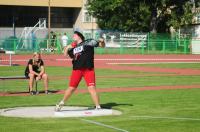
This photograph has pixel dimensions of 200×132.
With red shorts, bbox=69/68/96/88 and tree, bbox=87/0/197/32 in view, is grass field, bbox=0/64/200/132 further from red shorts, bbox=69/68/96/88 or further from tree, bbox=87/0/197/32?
tree, bbox=87/0/197/32

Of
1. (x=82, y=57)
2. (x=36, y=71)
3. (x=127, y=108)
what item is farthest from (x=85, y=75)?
(x=36, y=71)

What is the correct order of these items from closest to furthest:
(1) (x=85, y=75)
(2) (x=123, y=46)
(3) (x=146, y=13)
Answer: (1) (x=85, y=75) < (2) (x=123, y=46) < (3) (x=146, y=13)

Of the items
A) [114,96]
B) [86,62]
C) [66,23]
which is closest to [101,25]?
[66,23]

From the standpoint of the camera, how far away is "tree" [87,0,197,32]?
6156 centimetres

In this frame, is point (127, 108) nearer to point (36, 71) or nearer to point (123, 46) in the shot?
point (36, 71)

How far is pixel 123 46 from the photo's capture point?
57.1 metres

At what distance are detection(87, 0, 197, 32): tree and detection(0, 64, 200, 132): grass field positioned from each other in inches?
1494

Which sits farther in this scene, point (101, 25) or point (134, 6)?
point (101, 25)

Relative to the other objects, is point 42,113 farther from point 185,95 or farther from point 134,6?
point 134,6

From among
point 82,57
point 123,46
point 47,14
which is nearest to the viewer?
point 82,57

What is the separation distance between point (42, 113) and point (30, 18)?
62.4m

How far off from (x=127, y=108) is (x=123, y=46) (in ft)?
139

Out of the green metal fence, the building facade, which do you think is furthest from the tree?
the building facade

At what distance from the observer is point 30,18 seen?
75.2 m
